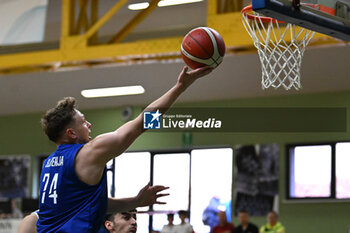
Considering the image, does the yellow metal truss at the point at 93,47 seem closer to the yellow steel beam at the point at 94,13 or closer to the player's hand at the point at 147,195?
the yellow steel beam at the point at 94,13

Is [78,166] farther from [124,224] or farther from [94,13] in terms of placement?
[94,13]

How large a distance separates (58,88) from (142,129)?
12.3 meters

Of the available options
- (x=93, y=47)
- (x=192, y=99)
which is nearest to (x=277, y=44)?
(x=93, y=47)

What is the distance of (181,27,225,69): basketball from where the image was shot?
4953 mm

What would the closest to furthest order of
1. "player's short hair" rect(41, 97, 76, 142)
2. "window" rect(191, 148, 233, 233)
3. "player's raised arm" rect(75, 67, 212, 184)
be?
"player's raised arm" rect(75, 67, 212, 184), "player's short hair" rect(41, 97, 76, 142), "window" rect(191, 148, 233, 233)

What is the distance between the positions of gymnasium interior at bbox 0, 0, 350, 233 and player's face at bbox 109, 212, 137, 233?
676 centimetres

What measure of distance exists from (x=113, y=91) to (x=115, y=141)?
12210mm

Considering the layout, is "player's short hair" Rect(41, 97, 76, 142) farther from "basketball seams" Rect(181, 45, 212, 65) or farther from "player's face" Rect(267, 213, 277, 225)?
"player's face" Rect(267, 213, 277, 225)

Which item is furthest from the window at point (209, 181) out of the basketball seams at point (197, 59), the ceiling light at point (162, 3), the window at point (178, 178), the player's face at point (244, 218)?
the basketball seams at point (197, 59)

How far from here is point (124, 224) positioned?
18.6 ft

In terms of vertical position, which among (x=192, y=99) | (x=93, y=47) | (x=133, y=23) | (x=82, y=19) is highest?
(x=82, y=19)

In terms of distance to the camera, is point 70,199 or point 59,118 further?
point 59,118

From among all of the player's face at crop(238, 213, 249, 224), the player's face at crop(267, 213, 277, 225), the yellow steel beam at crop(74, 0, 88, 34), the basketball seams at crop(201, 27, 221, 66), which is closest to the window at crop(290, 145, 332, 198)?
the player's face at crop(267, 213, 277, 225)

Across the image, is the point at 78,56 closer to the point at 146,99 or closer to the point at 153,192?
the point at 146,99
